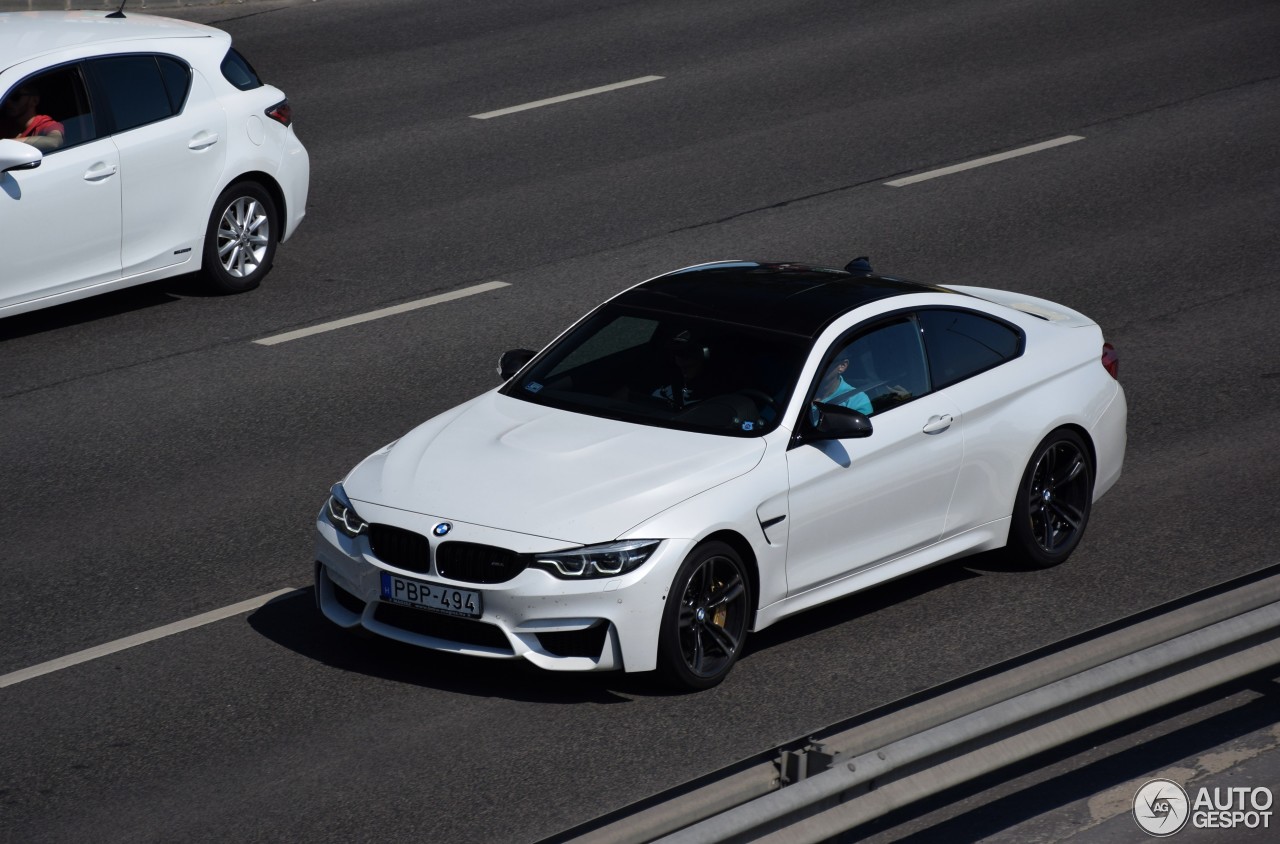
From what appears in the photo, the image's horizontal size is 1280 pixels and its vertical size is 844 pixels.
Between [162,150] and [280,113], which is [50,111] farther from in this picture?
[280,113]

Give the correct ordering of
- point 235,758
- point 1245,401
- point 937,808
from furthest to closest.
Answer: point 1245,401 < point 235,758 < point 937,808

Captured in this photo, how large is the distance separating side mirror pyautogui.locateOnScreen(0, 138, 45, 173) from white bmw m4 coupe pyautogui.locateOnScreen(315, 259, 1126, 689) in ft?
14.4

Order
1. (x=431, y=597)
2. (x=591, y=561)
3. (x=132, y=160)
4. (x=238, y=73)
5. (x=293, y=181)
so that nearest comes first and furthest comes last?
1. (x=591, y=561)
2. (x=431, y=597)
3. (x=132, y=160)
4. (x=238, y=73)
5. (x=293, y=181)

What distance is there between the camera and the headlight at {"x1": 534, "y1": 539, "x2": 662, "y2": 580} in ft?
22.5

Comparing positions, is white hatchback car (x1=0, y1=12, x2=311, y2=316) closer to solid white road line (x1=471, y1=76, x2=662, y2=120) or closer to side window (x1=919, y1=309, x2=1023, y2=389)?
solid white road line (x1=471, y1=76, x2=662, y2=120)

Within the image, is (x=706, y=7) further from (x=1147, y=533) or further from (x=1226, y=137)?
(x=1147, y=533)

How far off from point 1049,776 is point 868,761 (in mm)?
1539

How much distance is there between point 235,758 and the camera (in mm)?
6629

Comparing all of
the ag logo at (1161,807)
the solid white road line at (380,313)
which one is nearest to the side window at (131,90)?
the solid white road line at (380,313)

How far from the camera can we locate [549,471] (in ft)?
23.8

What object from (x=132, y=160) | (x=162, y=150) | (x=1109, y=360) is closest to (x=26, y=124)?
(x=132, y=160)

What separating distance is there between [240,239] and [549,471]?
6176 mm

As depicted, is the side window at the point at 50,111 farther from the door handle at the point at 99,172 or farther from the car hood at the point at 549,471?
the car hood at the point at 549,471

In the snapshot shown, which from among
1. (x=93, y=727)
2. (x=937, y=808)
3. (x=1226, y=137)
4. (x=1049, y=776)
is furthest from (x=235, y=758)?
(x=1226, y=137)
